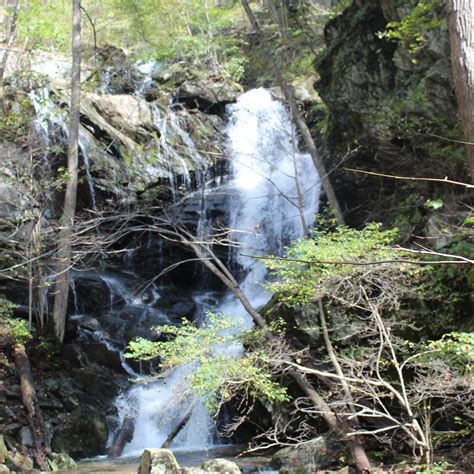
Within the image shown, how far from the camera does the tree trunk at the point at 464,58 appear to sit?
4.34 meters

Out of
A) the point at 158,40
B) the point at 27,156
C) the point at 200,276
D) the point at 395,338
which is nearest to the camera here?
the point at 395,338

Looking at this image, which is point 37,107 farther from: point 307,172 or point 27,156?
point 307,172

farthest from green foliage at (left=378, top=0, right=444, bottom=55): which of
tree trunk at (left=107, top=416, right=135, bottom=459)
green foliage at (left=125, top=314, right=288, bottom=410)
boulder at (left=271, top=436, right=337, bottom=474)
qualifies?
tree trunk at (left=107, top=416, right=135, bottom=459)

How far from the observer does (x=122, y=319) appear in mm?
14156

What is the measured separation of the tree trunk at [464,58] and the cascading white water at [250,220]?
453 cm

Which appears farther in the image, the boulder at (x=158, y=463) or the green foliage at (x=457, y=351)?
the boulder at (x=158, y=463)

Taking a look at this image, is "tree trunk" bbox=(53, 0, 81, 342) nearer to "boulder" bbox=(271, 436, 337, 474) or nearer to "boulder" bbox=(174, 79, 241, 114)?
"boulder" bbox=(271, 436, 337, 474)

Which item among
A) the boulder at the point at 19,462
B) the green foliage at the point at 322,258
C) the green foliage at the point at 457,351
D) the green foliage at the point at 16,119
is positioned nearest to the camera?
the green foliage at the point at 457,351

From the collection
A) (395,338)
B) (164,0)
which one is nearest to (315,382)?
(395,338)

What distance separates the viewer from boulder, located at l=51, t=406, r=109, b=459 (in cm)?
998

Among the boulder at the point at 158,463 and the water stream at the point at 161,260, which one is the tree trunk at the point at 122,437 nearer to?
the water stream at the point at 161,260

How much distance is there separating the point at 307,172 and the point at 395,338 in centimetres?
1009

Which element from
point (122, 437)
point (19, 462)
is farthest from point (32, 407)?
point (122, 437)

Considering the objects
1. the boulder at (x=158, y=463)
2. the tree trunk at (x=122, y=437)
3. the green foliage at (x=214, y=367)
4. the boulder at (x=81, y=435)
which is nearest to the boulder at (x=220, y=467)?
the boulder at (x=158, y=463)
